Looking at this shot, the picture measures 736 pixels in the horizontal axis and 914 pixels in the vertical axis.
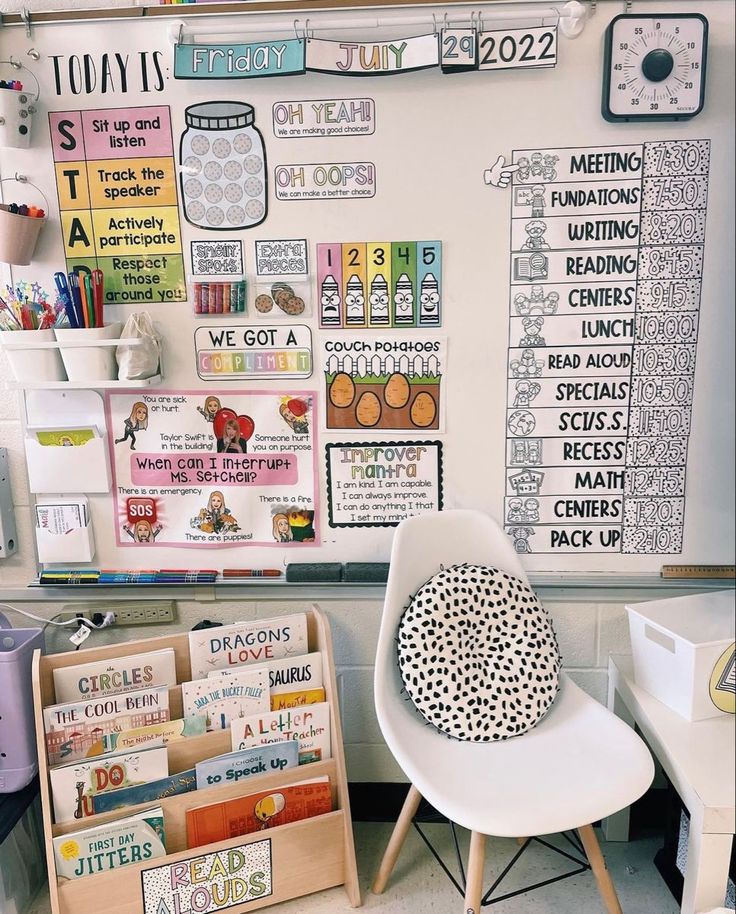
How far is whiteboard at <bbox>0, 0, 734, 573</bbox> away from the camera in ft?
5.21

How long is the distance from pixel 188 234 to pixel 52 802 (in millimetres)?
1226

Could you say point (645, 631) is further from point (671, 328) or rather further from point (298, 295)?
point (298, 295)

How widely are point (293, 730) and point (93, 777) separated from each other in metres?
0.41

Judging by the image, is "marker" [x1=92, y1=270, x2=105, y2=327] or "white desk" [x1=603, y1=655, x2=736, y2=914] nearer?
"white desk" [x1=603, y1=655, x2=736, y2=914]

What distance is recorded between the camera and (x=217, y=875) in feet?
5.19

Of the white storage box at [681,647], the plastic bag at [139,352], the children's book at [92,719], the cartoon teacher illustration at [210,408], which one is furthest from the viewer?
the cartoon teacher illustration at [210,408]

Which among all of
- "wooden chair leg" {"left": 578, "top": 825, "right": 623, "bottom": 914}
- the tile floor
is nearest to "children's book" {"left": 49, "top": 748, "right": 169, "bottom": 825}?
the tile floor

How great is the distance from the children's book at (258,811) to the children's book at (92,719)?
223mm

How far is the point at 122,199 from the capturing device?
169 cm

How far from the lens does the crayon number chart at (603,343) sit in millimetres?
1616

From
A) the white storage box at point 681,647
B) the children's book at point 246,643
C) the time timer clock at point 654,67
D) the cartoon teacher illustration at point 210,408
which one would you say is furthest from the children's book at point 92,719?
the time timer clock at point 654,67

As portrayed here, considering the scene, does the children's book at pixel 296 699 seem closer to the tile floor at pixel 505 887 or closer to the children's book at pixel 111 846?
the children's book at pixel 111 846

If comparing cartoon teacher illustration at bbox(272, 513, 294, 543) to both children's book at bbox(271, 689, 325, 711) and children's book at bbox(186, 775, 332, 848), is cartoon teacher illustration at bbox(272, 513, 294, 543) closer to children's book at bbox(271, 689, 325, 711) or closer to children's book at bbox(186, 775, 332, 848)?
children's book at bbox(271, 689, 325, 711)

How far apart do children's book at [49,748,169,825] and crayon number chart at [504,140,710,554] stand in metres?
0.94
